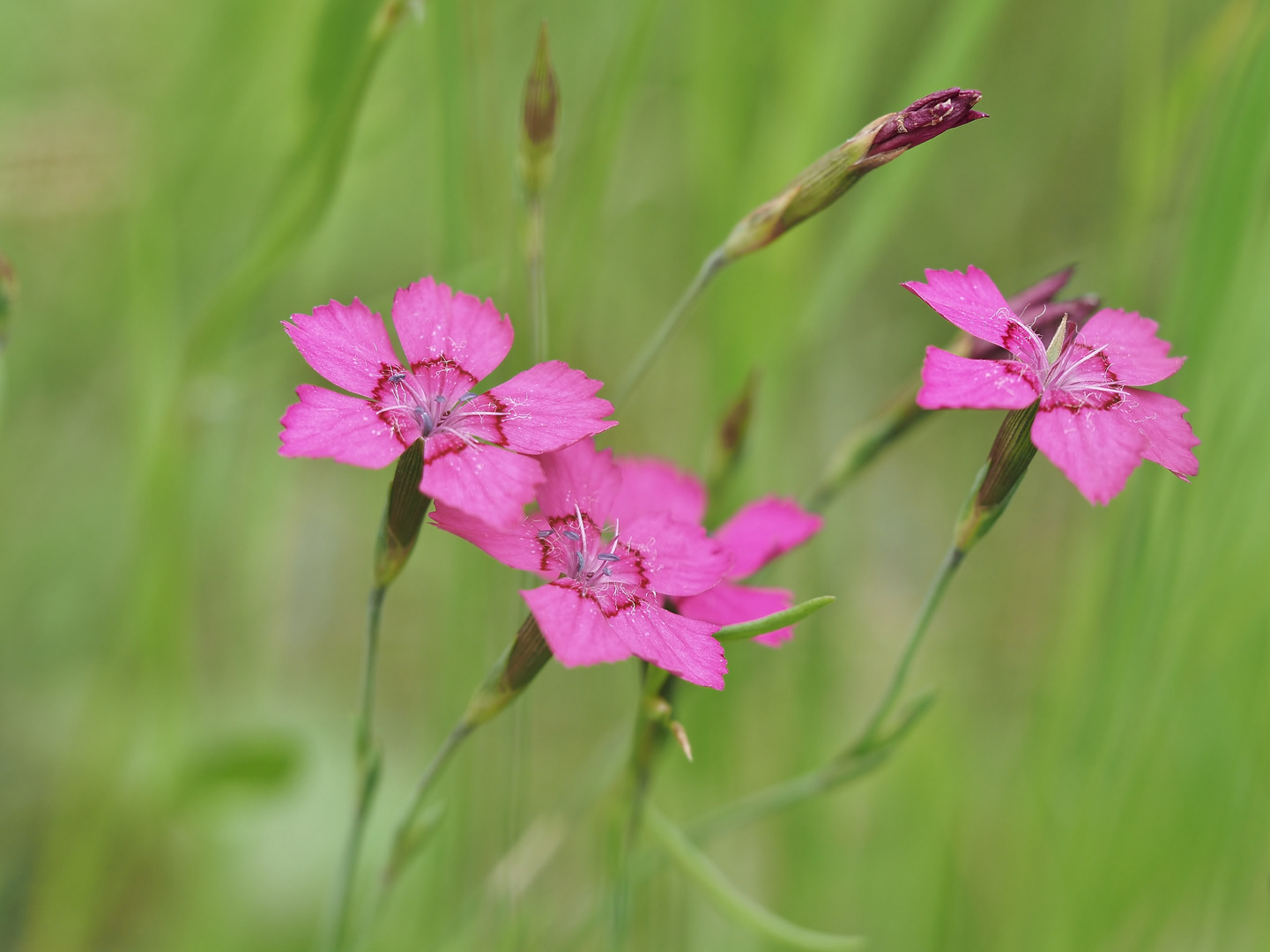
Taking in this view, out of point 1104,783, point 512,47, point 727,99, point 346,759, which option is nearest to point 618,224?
point 512,47

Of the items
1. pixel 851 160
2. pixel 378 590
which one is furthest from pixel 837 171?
pixel 378 590

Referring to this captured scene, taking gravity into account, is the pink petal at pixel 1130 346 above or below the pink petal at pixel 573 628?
above

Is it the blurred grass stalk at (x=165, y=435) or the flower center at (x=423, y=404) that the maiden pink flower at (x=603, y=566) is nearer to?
the flower center at (x=423, y=404)

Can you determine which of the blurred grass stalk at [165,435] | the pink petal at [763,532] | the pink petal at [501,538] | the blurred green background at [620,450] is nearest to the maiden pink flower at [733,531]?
the pink petal at [763,532]

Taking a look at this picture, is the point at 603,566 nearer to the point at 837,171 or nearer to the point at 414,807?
the point at 414,807

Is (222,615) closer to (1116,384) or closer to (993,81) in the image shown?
(1116,384)

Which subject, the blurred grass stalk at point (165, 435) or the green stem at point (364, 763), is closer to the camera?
the green stem at point (364, 763)
